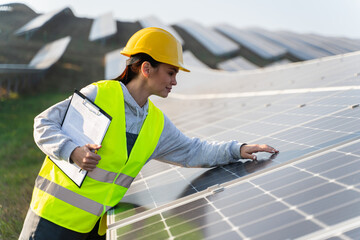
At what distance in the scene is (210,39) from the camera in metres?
42.3

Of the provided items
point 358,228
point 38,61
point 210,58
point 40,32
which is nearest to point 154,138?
point 358,228

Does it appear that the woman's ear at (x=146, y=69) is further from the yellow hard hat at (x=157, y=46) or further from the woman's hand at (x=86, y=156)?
the woman's hand at (x=86, y=156)

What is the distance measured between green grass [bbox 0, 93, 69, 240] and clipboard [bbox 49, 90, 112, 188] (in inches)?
187

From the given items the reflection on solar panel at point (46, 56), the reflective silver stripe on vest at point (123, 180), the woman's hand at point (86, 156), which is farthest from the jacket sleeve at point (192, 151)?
the reflection on solar panel at point (46, 56)

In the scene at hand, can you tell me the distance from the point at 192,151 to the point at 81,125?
4.13 feet

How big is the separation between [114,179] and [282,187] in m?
1.50

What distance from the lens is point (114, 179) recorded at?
10.9 ft

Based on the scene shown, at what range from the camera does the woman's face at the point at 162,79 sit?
3402mm

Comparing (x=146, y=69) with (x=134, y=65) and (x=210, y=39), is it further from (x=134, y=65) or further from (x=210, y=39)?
(x=210, y=39)

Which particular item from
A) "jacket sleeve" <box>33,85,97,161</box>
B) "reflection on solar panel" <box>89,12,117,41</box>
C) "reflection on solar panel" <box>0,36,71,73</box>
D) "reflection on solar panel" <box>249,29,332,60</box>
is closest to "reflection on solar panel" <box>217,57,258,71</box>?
"reflection on solar panel" <box>249,29,332,60</box>

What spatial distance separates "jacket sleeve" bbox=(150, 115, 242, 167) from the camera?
3.83 meters

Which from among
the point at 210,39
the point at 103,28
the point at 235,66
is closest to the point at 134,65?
the point at 235,66

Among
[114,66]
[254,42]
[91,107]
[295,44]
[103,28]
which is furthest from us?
[103,28]

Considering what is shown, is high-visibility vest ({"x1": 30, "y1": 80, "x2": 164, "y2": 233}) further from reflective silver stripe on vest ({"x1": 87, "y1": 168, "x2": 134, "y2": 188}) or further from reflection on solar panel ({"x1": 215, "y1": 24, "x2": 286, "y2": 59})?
reflection on solar panel ({"x1": 215, "y1": 24, "x2": 286, "y2": 59})
